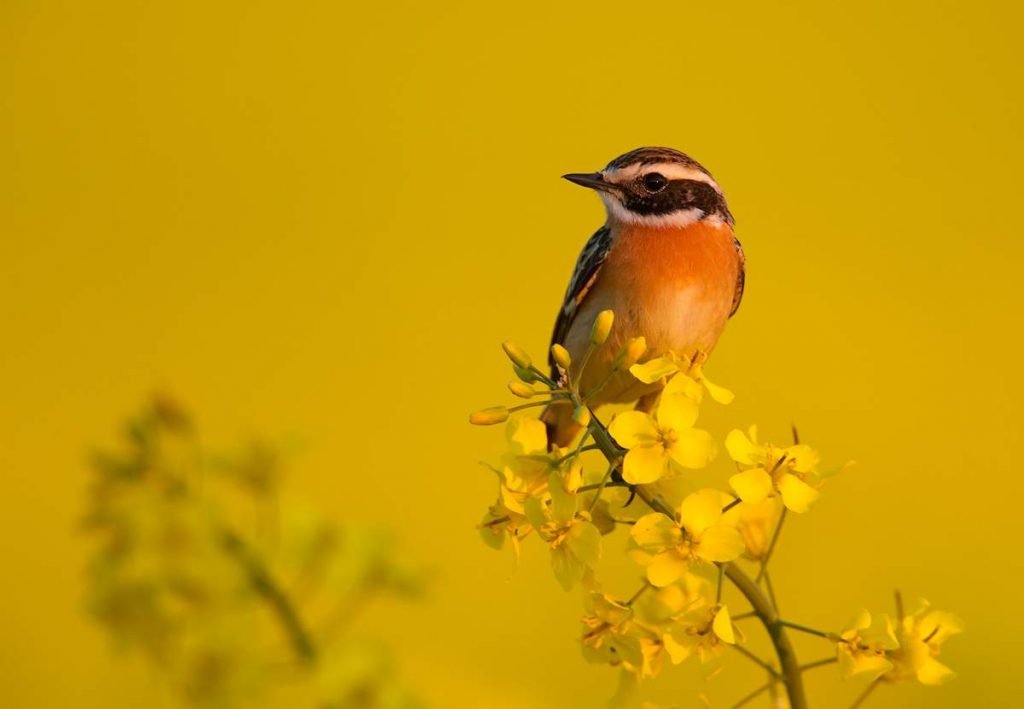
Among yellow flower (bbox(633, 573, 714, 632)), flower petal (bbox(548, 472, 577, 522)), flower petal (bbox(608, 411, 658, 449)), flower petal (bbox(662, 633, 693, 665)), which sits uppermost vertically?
flower petal (bbox(608, 411, 658, 449))

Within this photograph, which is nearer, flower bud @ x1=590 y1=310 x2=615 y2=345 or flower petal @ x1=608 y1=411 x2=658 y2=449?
flower petal @ x1=608 y1=411 x2=658 y2=449

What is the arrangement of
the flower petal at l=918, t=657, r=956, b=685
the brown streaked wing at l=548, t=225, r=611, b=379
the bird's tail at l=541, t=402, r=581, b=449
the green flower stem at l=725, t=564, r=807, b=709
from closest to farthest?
the green flower stem at l=725, t=564, r=807, b=709, the flower petal at l=918, t=657, r=956, b=685, the brown streaked wing at l=548, t=225, r=611, b=379, the bird's tail at l=541, t=402, r=581, b=449

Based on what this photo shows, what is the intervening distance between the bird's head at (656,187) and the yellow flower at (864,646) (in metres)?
1.61

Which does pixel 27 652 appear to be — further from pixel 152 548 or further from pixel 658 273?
pixel 658 273

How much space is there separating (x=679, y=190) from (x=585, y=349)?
Answer: 454 millimetres

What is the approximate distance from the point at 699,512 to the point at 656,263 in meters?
1.59

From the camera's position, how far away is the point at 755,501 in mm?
1446

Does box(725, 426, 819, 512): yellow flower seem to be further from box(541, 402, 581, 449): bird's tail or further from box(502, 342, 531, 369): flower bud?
box(541, 402, 581, 449): bird's tail

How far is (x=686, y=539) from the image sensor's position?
1.40 meters

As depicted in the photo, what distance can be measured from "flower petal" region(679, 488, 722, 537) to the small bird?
4.60ft

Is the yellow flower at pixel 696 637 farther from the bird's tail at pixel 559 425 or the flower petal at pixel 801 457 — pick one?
the bird's tail at pixel 559 425


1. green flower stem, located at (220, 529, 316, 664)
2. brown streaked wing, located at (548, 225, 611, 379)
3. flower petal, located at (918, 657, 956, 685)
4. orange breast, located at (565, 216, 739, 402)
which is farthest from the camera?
brown streaked wing, located at (548, 225, 611, 379)

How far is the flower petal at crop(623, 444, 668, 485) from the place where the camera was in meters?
1.47

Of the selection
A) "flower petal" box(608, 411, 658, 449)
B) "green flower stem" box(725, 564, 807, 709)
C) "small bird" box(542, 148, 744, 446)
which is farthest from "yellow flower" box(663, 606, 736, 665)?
"small bird" box(542, 148, 744, 446)
